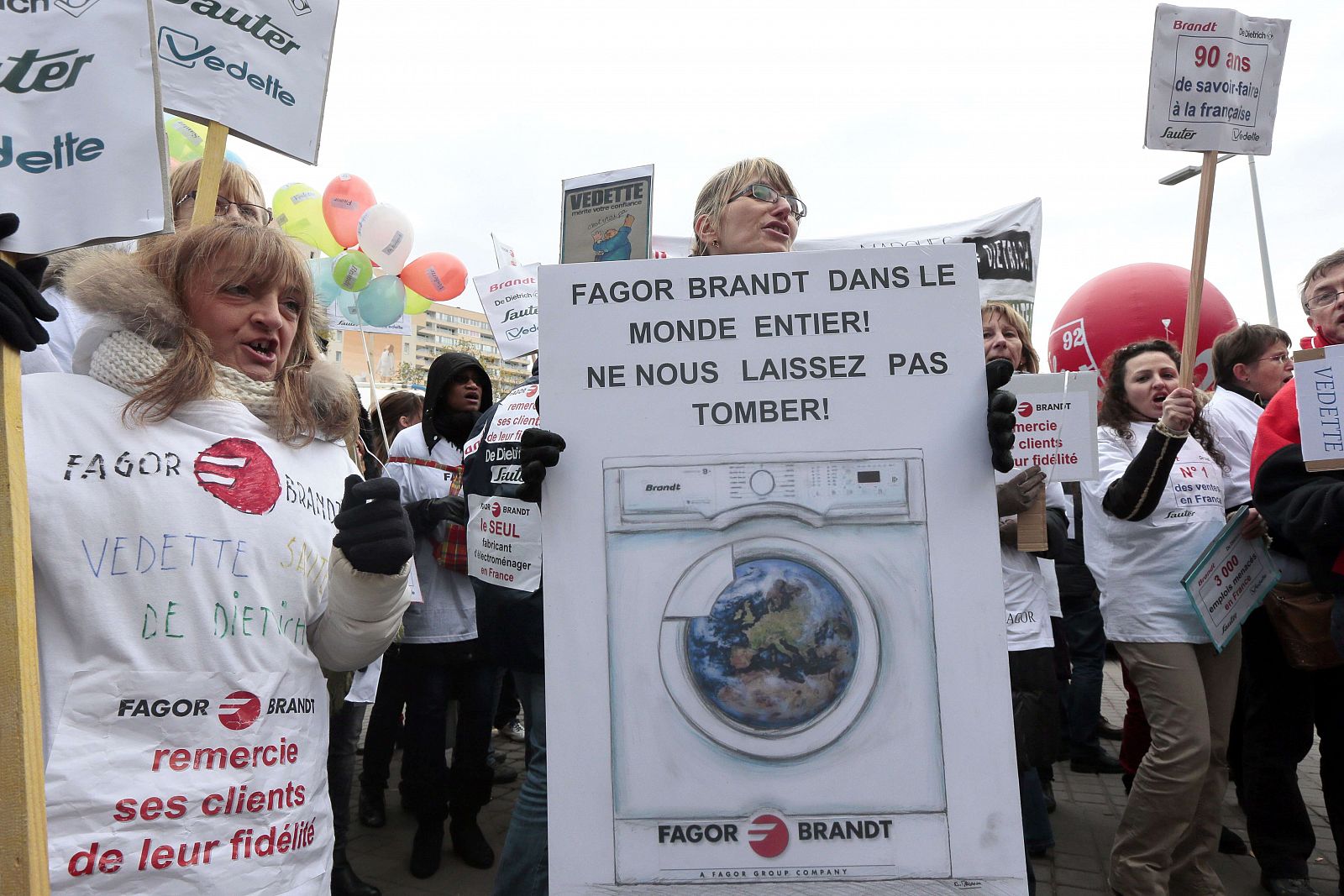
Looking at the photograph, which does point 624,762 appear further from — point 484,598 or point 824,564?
point 484,598

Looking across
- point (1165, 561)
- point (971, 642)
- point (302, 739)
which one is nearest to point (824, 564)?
point (971, 642)

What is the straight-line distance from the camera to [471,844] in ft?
12.2

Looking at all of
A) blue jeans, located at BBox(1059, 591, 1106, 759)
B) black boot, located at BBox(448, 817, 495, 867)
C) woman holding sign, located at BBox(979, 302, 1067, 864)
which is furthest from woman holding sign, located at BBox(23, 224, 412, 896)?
blue jeans, located at BBox(1059, 591, 1106, 759)

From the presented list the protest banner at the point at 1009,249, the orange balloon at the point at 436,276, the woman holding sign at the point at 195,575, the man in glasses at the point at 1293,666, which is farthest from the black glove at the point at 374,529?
the orange balloon at the point at 436,276

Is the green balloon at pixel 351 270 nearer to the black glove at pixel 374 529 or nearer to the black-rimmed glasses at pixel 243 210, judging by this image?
the black-rimmed glasses at pixel 243 210

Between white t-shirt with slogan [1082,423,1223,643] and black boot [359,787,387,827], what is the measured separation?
341 cm

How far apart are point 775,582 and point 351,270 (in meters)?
6.03

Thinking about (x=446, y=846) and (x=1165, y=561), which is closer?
(x=1165, y=561)

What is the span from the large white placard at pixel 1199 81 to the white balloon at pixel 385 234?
551 centimetres

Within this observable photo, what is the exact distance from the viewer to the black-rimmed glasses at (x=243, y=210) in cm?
258

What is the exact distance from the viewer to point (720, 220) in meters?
2.58

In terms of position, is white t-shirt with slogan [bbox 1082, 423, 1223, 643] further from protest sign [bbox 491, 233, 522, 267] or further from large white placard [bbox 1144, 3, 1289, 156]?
protest sign [bbox 491, 233, 522, 267]

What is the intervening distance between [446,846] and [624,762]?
277 cm

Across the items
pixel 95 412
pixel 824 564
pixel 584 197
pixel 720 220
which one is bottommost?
pixel 824 564
